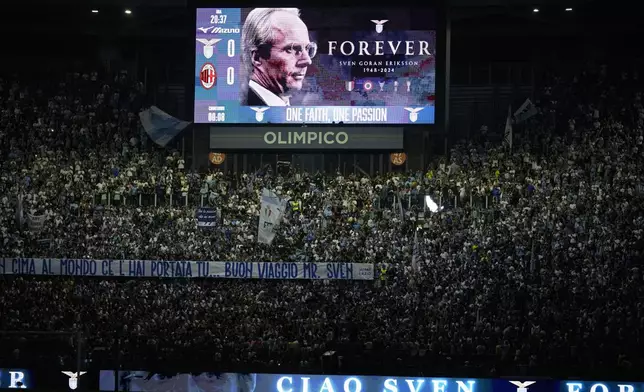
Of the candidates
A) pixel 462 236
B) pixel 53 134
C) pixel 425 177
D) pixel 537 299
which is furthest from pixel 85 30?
pixel 537 299

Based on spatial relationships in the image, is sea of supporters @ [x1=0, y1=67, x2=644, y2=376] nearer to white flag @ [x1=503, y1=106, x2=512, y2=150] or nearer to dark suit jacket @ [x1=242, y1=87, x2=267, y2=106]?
white flag @ [x1=503, y1=106, x2=512, y2=150]

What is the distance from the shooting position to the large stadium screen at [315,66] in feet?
104

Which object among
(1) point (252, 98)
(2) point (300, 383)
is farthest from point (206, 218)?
(2) point (300, 383)

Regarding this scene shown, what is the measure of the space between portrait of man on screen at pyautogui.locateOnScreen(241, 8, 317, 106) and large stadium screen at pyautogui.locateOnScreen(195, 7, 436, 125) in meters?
0.03

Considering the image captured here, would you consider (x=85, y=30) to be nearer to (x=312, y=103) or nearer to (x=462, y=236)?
(x=312, y=103)

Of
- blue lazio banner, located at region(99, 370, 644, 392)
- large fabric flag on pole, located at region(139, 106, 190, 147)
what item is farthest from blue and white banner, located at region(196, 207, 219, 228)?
blue lazio banner, located at region(99, 370, 644, 392)

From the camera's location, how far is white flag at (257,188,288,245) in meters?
30.3

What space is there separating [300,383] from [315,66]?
13.8 m

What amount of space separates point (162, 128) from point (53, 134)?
368 cm

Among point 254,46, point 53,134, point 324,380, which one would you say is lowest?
point 324,380

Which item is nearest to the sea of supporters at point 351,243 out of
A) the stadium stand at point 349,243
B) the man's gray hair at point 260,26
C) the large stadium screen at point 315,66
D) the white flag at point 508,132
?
the stadium stand at point 349,243

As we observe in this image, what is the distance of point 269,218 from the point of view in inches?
1193

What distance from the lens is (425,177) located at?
3247cm

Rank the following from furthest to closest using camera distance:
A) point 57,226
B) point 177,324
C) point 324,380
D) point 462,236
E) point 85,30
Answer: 1. point 85,30
2. point 57,226
3. point 462,236
4. point 177,324
5. point 324,380
